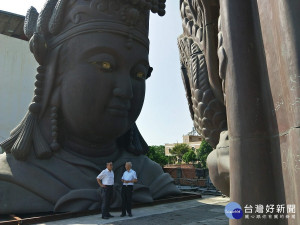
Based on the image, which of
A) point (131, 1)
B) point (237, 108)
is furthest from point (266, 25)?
point (131, 1)

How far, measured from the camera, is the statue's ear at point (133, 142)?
25.8ft

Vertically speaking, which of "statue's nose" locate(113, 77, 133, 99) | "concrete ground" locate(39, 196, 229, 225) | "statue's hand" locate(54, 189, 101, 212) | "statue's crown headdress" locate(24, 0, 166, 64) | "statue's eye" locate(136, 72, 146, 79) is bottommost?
"concrete ground" locate(39, 196, 229, 225)

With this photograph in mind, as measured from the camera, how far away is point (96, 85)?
6.34 meters

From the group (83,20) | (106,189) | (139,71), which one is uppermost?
(83,20)

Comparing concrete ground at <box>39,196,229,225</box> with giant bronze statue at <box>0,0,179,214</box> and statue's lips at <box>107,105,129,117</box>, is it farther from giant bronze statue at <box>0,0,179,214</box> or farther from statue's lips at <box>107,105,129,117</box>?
statue's lips at <box>107,105,129,117</box>

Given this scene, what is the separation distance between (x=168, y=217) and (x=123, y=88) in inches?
120

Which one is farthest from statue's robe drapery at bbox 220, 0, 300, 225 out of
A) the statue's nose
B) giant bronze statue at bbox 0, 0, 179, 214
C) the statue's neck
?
the statue's neck

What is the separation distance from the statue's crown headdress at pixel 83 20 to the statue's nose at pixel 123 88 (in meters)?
0.96

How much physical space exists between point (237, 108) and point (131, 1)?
5.89 meters

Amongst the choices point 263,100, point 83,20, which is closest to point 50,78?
point 83,20

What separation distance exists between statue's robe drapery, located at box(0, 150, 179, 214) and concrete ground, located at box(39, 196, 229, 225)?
0.47 m

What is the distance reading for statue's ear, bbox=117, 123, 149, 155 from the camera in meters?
7.88

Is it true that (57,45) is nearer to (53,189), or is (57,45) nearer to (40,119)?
(40,119)

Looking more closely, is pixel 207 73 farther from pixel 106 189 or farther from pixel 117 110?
pixel 117 110
